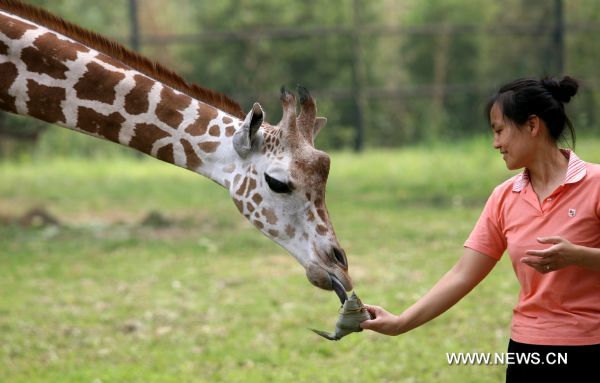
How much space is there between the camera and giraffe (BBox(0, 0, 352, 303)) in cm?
365

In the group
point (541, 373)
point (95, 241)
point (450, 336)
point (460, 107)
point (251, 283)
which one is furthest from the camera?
point (460, 107)

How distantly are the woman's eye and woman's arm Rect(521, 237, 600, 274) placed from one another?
1.09 metres

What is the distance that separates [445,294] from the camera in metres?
3.20

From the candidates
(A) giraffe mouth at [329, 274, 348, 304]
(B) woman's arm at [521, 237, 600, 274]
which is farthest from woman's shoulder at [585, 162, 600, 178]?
(A) giraffe mouth at [329, 274, 348, 304]

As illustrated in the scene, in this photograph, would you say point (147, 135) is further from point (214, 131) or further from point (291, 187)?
point (291, 187)

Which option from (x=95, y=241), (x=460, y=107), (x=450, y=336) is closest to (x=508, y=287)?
(x=450, y=336)

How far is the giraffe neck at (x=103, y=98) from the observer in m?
3.84

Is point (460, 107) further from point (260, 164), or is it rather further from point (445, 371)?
point (260, 164)

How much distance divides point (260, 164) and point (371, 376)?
1694 millimetres

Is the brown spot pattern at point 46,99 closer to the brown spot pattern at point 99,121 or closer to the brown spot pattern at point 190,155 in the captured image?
the brown spot pattern at point 99,121

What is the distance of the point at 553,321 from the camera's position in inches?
114

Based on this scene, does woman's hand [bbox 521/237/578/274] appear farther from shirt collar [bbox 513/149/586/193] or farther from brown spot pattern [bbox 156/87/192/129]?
brown spot pattern [bbox 156/87/192/129]

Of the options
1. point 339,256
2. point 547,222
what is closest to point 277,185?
point 339,256

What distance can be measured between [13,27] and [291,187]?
1.35 metres
